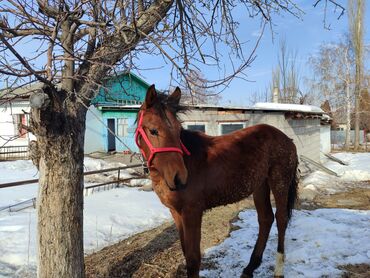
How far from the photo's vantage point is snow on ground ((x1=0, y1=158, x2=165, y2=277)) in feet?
14.0

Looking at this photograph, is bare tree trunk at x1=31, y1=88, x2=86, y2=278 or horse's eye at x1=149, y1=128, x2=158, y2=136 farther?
horse's eye at x1=149, y1=128, x2=158, y2=136

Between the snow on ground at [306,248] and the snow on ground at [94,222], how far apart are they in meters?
1.75

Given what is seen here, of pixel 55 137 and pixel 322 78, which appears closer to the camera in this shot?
pixel 55 137

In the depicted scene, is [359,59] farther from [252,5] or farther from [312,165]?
[252,5]

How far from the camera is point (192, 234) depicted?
10.7ft

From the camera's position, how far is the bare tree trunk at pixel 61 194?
2762 mm

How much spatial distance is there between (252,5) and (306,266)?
335cm

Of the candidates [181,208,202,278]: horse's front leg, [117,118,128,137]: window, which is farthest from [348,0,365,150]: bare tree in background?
[181,208,202,278]: horse's front leg

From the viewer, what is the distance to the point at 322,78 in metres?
34.8

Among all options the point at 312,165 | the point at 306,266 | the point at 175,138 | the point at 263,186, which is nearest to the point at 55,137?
the point at 175,138

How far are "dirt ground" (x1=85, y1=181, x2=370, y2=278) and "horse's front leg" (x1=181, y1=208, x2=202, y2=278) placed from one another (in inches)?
33.9

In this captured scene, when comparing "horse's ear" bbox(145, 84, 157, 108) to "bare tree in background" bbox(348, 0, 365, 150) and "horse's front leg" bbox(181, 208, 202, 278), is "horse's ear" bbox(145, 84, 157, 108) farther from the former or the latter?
"bare tree in background" bbox(348, 0, 365, 150)

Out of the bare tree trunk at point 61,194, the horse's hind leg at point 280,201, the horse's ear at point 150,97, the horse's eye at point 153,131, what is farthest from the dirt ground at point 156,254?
the horse's ear at point 150,97

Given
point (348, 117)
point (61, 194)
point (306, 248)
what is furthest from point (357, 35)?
point (61, 194)
